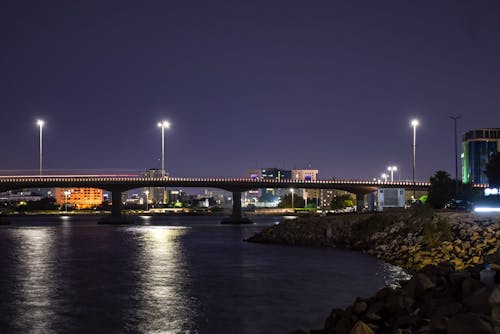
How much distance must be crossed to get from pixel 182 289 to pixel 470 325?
77.4 ft

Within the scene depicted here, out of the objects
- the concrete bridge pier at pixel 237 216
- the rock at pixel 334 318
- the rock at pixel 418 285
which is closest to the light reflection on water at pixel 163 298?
the rock at pixel 334 318

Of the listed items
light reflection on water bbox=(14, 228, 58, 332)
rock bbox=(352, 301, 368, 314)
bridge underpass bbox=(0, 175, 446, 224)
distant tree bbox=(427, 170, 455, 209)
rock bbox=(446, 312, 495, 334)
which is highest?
bridge underpass bbox=(0, 175, 446, 224)

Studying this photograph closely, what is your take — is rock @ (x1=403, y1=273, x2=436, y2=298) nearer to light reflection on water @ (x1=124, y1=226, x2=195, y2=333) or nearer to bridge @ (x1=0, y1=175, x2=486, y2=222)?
light reflection on water @ (x1=124, y1=226, x2=195, y2=333)

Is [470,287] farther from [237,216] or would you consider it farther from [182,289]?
[237,216]

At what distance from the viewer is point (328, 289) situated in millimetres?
32281

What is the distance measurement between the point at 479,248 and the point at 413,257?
19.2ft

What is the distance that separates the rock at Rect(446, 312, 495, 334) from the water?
431 inches

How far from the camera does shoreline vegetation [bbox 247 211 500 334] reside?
13242mm

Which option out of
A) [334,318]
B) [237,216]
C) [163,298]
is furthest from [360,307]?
[237,216]

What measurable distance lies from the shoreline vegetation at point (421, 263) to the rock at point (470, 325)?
0.06 feet

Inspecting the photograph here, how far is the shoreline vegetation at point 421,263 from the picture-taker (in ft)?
43.4

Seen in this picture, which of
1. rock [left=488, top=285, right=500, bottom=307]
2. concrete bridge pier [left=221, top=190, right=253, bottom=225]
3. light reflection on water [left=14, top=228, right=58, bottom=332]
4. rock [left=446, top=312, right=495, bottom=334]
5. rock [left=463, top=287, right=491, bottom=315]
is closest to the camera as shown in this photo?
rock [left=446, top=312, right=495, bottom=334]

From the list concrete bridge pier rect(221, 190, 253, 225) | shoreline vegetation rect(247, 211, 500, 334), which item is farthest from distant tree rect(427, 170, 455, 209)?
concrete bridge pier rect(221, 190, 253, 225)

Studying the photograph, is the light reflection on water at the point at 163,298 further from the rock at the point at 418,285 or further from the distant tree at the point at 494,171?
the distant tree at the point at 494,171
